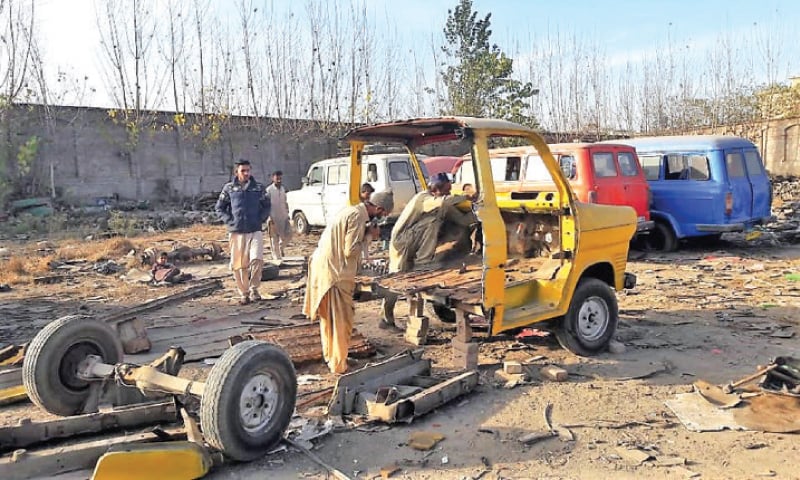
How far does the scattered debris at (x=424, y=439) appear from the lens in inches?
171

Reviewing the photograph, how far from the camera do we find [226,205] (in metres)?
8.87

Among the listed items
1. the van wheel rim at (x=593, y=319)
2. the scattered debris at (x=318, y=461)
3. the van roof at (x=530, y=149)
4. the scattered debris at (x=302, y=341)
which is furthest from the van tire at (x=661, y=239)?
the scattered debris at (x=318, y=461)

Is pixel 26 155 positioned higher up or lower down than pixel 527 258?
higher up

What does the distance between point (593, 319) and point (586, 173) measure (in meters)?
5.22

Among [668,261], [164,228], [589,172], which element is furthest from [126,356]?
[164,228]

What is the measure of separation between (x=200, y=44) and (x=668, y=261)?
22438mm

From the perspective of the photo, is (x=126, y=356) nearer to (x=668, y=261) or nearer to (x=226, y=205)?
(x=226, y=205)

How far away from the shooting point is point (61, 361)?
4.63 m

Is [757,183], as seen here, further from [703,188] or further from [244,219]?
[244,219]

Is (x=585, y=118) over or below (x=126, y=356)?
over

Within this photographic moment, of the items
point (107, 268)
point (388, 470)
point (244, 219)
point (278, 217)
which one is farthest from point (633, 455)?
point (107, 268)

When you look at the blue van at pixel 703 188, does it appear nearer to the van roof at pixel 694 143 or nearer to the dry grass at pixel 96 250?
the van roof at pixel 694 143

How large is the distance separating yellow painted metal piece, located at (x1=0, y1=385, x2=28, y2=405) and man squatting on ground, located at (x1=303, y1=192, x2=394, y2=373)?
2374mm

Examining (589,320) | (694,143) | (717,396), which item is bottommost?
(717,396)
